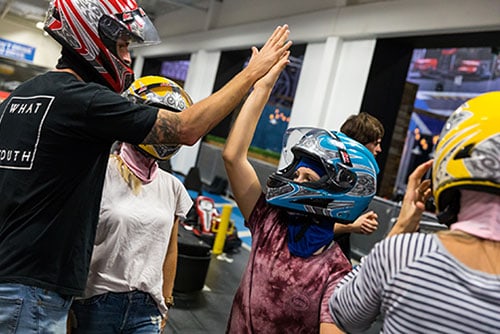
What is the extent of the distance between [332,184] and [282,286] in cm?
37

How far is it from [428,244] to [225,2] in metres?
13.0

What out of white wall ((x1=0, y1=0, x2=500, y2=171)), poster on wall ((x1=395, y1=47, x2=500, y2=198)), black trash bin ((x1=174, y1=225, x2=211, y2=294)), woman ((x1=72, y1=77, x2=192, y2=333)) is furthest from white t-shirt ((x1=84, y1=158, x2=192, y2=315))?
poster on wall ((x1=395, y1=47, x2=500, y2=198))

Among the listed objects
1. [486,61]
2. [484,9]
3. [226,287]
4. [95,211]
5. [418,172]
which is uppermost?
[486,61]

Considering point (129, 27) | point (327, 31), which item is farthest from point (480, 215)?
point (327, 31)

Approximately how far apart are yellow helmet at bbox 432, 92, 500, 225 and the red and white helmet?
1.07 metres

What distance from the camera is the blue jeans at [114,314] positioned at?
68.5 inches

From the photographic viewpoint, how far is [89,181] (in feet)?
4.67

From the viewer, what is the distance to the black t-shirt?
1.32m

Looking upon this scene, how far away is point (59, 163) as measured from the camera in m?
1.35

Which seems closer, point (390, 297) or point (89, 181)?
point (390, 297)

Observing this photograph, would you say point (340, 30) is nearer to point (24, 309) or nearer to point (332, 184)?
point (332, 184)

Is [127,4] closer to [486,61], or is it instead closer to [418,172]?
[418,172]

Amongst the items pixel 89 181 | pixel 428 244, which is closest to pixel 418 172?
pixel 428 244

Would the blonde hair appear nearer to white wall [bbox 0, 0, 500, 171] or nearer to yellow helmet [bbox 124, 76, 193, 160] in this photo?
yellow helmet [bbox 124, 76, 193, 160]
